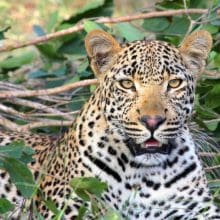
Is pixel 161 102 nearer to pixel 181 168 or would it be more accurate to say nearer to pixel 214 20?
pixel 181 168

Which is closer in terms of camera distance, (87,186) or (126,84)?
(87,186)

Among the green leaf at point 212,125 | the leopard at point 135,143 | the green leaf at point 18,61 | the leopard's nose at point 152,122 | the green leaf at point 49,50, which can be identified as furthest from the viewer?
the green leaf at point 49,50

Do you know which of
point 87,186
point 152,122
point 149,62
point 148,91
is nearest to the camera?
point 87,186

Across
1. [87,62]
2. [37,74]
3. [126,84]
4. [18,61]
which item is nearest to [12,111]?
[87,62]

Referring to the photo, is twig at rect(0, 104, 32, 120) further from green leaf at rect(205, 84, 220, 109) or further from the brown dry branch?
green leaf at rect(205, 84, 220, 109)

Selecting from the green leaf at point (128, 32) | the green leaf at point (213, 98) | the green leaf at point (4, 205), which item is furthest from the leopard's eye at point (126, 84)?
the green leaf at point (128, 32)

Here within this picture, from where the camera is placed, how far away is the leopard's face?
20.9 ft

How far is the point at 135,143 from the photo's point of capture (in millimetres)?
6492

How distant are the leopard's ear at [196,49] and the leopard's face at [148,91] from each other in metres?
0.08

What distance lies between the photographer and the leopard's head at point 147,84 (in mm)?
6375

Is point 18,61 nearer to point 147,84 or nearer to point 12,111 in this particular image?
point 12,111

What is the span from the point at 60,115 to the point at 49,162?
93 centimetres

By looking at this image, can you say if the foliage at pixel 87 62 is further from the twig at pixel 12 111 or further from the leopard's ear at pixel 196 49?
the leopard's ear at pixel 196 49

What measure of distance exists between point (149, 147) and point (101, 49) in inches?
28.5
